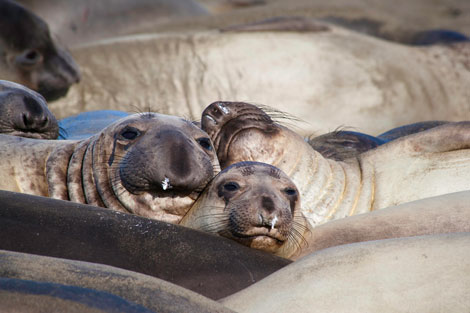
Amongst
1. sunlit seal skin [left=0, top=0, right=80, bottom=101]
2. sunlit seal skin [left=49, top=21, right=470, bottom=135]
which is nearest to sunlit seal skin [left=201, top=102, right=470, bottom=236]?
sunlit seal skin [left=49, top=21, right=470, bottom=135]

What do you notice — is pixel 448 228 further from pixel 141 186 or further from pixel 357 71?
pixel 357 71

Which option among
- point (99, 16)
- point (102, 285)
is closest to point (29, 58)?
point (99, 16)

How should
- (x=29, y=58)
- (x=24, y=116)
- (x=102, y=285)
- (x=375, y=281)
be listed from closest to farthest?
1. (x=102, y=285)
2. (x=375, y=281)
3. (x=24, y=116)
4. (x=29, y=58)

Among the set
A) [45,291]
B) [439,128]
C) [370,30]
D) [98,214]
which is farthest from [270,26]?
[45,291]

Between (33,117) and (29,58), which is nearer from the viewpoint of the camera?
(33,117)

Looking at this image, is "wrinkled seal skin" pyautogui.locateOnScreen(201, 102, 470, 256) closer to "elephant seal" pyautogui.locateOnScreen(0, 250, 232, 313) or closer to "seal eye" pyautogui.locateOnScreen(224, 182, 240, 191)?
"seal eye" pyautogui.locateOnScreen(224, 182, 240, 191)

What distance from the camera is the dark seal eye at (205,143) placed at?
3490mm

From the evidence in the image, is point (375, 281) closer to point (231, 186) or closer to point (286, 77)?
point (231, 186)

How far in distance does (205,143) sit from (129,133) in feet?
1.09

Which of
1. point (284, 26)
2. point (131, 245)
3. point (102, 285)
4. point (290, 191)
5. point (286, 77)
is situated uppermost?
point (102, 285)

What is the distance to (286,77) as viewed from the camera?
22.7ft

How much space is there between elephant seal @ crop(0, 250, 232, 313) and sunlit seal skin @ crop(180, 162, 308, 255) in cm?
94

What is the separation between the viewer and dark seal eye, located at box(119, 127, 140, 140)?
11.3 ft

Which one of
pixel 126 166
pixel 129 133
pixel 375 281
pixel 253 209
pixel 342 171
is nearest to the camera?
pixel 375 281
